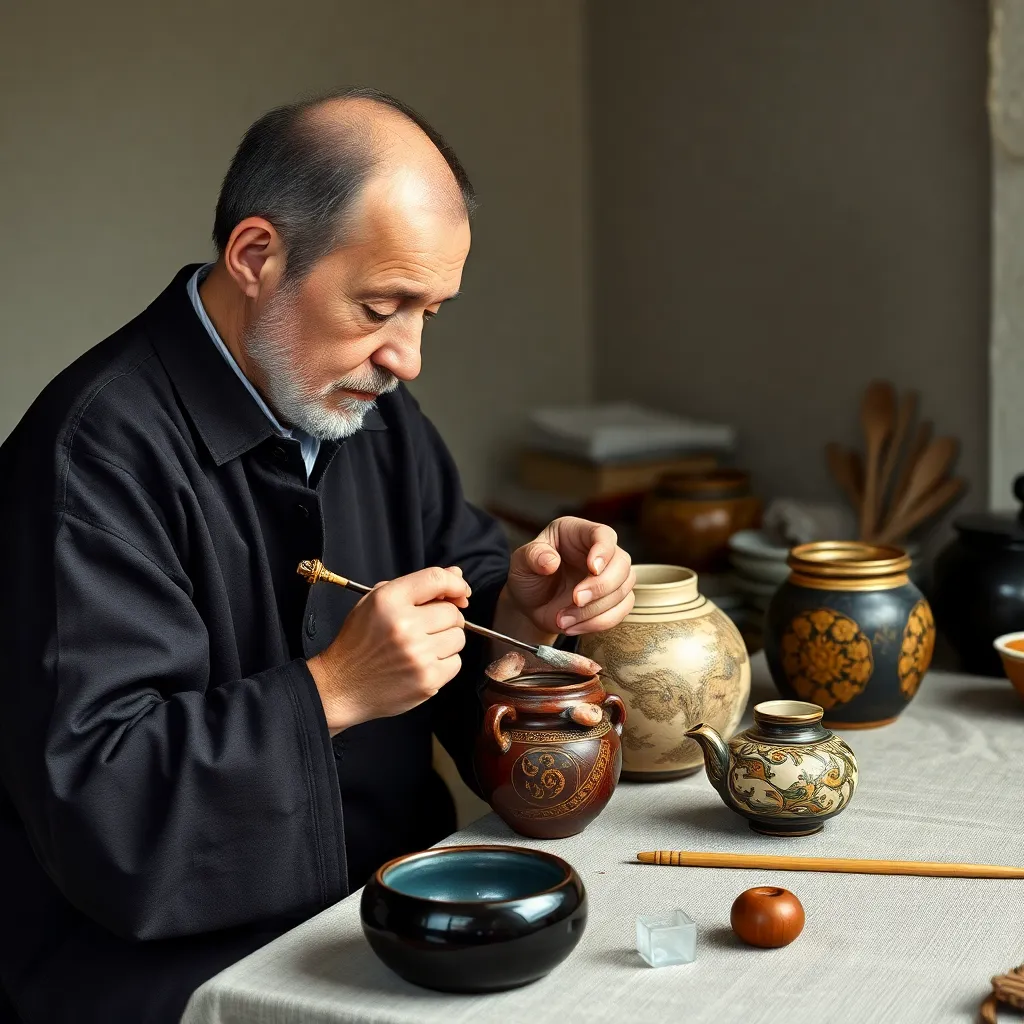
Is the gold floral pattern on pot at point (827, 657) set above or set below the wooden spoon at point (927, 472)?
below

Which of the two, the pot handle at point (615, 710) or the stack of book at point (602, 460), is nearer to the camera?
the pot handle at point (615, 710)

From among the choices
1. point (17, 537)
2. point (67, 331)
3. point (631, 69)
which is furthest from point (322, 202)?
point (631, 69)

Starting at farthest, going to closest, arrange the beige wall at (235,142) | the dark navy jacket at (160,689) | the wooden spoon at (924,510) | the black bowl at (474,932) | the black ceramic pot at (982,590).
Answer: the wooden spoon at (924,510)
the beige wall at (235,142)
the black ceramic pot at (982,590)
the dark navy jacket at (160,689)
the black bowl at (474,932)

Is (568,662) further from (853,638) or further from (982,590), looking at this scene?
(982,590)

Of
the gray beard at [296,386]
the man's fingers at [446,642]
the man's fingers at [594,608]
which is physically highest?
the gray beard at [296,386]

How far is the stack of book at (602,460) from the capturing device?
313 cm

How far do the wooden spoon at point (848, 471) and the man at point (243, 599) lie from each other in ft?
→ 4.10

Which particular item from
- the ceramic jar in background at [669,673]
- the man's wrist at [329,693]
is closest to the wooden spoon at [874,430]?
the ceramic jar in background at [669,673]

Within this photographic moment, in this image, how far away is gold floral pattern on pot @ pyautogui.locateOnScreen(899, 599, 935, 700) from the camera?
6.28 ft

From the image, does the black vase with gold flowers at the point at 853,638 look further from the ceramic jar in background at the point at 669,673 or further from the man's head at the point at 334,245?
the man's head at the point at 334,245

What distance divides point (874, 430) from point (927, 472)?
158 millimetres

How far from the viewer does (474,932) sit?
1.13 metres

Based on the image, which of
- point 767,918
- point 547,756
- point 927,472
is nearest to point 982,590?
point 927,472

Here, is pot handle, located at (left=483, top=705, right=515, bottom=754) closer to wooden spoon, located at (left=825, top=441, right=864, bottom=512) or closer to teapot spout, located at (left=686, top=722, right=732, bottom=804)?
teapot spout, located at (left=686, top=722, right=732, bottom=804)
